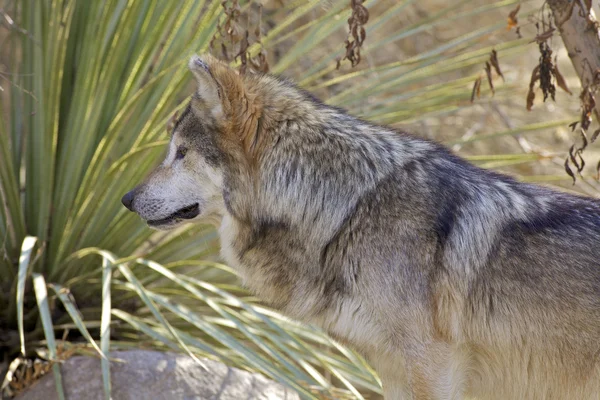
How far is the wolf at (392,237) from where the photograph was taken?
9.56 feet

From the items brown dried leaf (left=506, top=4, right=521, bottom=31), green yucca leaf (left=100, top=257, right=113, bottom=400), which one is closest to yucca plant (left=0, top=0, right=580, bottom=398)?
green yucca leaf (left=100, top=257, right=113, bottom=400)

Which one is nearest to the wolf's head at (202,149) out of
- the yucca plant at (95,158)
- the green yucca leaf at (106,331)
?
the green yucca leaf at (106,331)

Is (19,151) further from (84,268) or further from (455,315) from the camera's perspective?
(455,315)

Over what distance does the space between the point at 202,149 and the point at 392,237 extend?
2.85ft

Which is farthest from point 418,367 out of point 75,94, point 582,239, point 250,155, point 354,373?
point 75,94

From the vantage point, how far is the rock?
3.72 m

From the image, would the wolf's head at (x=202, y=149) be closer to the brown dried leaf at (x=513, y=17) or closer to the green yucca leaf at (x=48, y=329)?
the green yucca leaf at (x=48, y=329)

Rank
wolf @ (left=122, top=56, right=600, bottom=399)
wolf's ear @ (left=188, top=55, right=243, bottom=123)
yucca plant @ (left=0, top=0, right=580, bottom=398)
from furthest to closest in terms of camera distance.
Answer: yucca plant @ (left=0, top=0, right=580, bottom=398) < wolf's ear @ (left=188, top=55, right=243, bottom=123) < wolf @ (left=122, top=56, right=600, bottom=399)

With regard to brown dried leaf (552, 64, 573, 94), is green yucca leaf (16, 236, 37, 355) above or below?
below

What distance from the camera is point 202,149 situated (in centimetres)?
319

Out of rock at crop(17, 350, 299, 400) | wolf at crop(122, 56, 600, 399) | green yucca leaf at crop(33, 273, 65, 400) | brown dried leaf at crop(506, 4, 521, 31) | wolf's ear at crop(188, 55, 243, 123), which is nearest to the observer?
wolf at crop(122, 56, 600, 399)

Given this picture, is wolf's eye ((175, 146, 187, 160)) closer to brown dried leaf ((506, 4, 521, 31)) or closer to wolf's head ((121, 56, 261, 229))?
wolf's head ((121, 56, 261, 229))

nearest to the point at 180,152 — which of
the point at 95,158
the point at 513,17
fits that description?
the point at 95,158

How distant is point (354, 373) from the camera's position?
4.49 metres
